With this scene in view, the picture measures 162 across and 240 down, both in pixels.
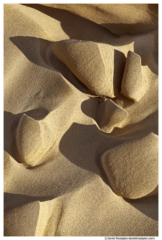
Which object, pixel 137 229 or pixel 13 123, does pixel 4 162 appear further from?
pixel 137 229

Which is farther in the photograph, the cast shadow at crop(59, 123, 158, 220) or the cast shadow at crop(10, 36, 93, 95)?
the cast shadow at crop(10, 36, 93, 95)

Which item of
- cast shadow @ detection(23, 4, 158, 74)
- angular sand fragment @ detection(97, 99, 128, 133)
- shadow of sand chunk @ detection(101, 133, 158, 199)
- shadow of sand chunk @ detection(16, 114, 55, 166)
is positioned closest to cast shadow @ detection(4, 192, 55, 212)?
shadow of sand chunk @ detection(16, 114, 55, 166)

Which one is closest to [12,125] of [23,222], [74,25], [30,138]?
[30,138]

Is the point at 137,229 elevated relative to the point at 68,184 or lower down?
lower down

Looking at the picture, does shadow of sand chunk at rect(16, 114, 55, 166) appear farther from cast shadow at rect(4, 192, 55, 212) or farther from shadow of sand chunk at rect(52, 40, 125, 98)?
shadow of sand chunk at rect(52, 40, 125, 98)

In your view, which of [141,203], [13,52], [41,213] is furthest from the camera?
[13,52]

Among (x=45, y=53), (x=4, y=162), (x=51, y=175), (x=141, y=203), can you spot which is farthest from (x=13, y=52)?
(x=141, y=203)

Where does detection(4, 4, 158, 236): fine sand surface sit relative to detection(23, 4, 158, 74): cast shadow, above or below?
below
